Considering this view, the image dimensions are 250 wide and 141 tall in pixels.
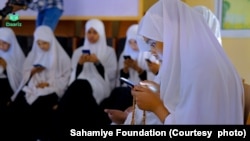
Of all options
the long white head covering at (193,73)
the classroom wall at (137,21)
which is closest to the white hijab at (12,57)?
the classroom wall at (137,21)

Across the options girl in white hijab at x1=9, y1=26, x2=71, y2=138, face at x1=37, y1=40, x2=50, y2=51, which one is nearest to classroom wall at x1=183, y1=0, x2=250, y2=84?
girl in white hijab at x1=9, y1=26, x2=71, y2=138

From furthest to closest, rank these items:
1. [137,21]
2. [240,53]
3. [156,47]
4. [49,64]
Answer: [137,21] < [49,64] < [240,53] < [156,47]

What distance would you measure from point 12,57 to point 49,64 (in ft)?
1.16

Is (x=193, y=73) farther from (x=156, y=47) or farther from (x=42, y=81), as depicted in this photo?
(x=42, y=81)

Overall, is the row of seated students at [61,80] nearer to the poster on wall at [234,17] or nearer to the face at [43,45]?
the face at [43,45]

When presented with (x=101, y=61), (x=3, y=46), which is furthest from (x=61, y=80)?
(x=3, y=46)

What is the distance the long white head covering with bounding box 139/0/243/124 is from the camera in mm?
1004

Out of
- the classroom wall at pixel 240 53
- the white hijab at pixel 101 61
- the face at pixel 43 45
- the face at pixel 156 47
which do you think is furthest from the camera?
the face at pixel 43 45

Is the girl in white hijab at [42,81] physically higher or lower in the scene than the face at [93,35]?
lower

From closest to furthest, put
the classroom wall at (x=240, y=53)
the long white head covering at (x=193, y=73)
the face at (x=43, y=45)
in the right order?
the long white head covering at (x=193, y=73) < the classroom wall at (x=240, y=53) < the face at (x=43, y=45)

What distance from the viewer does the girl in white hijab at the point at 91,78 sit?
2477 millimetres

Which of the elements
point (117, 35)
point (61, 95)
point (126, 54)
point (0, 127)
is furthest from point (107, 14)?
point (0, 127)

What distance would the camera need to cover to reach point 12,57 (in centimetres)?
294

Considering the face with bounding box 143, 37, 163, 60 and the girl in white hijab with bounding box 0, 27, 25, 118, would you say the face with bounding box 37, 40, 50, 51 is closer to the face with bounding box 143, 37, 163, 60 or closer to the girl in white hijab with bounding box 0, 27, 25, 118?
the girl in white hijab with bounding box 0, 27, 25, 118
